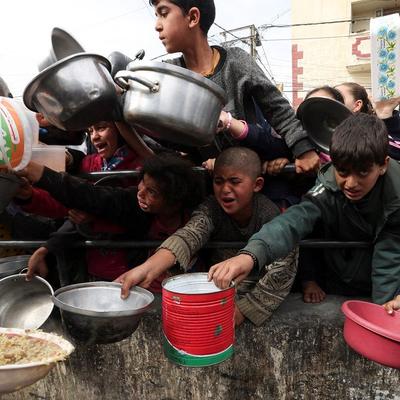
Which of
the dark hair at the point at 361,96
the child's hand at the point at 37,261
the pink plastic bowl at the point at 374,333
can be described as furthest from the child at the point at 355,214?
the dark hair at the point at 361,96

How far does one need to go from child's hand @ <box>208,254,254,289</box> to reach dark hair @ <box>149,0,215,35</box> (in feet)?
4.31

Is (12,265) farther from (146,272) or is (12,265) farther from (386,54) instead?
(386,54)

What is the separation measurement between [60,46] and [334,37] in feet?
58.2

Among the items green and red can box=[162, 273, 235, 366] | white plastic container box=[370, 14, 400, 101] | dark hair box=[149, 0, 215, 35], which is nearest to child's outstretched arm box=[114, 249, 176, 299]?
green and red can box=[162, 273, 235, 366]

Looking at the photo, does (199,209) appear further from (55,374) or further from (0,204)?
(55,374)

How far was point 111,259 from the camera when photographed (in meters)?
2.47

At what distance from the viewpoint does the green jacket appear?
1.72 m

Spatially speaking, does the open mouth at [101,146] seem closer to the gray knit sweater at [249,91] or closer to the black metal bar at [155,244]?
the black metal bar at [155,244]

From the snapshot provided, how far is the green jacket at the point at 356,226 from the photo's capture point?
67.6 inches

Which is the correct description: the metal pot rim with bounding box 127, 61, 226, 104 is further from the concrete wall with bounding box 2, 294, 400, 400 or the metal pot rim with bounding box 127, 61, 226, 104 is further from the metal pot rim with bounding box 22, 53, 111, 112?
the concrete wall with bounding box 2, 294, 400, 400

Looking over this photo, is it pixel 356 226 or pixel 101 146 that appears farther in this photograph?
pixel 101 146

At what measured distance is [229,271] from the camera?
153cm

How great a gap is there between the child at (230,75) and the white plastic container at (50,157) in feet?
2.71

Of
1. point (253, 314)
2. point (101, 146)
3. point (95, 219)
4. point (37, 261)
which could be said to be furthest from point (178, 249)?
point (101, 146)
